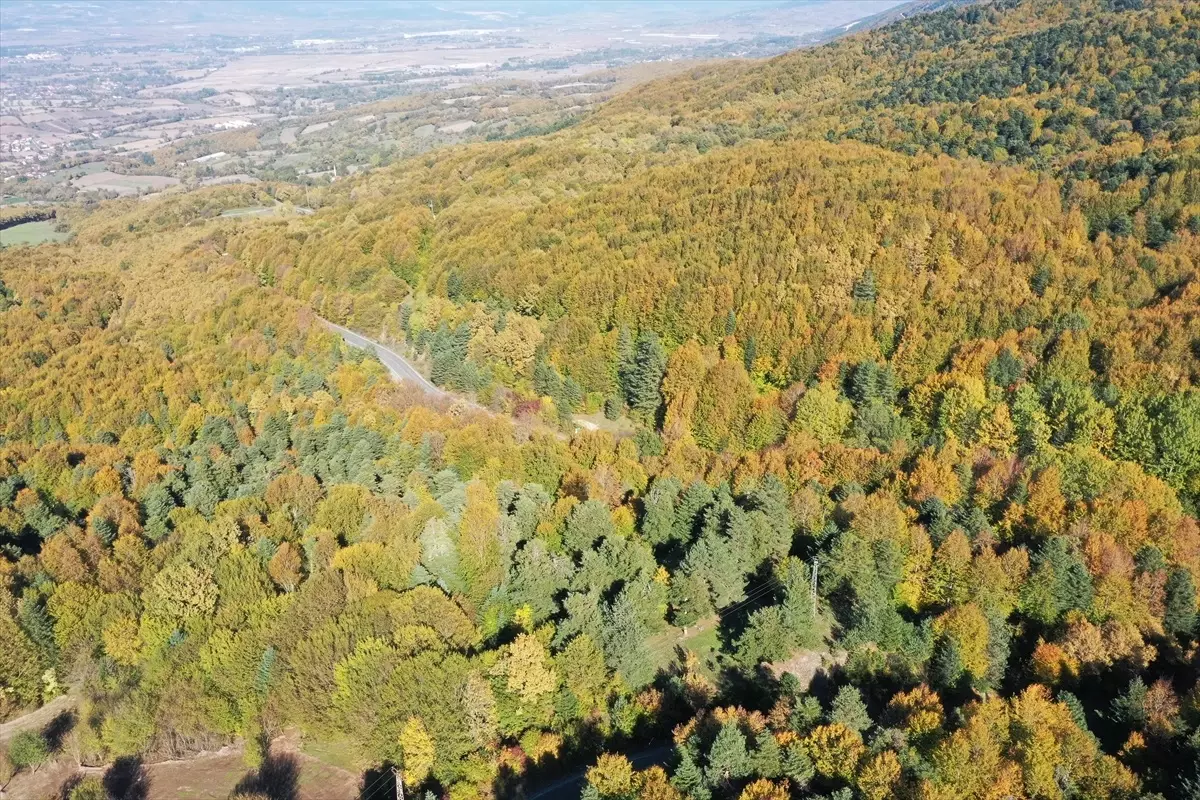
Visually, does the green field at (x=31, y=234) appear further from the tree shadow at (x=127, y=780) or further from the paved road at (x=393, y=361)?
the tree shadow at (x=127, y=780)

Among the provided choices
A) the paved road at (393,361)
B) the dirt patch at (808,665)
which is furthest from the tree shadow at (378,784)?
the paved road at (393,361)

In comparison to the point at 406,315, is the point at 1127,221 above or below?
above

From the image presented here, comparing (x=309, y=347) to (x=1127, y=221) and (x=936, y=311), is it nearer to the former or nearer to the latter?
(x=936, y=311)

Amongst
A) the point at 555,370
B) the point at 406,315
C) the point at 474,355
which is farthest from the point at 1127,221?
the point at 406,315

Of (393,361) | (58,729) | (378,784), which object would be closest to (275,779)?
(378,784)

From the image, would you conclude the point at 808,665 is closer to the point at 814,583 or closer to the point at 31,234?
the point at 814,583

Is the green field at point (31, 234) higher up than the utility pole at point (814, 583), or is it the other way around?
the utility pole at point (814, 583)

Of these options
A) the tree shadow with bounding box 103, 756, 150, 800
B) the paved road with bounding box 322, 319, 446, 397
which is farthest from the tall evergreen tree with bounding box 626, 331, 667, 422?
the tree shadow with bounding box 103, 756, 150, 800
